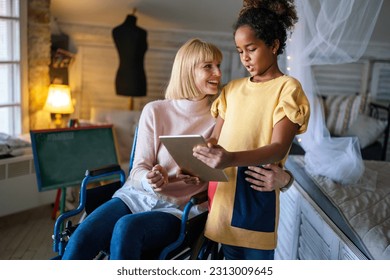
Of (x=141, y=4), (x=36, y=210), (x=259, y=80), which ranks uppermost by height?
(x=141, y=4)

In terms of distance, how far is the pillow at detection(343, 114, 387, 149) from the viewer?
327cm

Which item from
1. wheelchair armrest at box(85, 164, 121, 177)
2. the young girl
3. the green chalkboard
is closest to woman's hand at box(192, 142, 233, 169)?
the young girl

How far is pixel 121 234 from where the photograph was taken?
1.36 m

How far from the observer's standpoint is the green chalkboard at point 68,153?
7.97 feet

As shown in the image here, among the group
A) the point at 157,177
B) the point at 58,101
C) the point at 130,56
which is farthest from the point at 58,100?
the point at 157,177

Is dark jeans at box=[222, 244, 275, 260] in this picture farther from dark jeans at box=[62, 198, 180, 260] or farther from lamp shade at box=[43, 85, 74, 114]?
lamp shade at box=[43, 85, 74, 114]

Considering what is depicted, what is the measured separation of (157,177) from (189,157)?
0.19 metres

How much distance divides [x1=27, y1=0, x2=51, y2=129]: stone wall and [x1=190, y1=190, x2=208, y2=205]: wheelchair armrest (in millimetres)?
1961

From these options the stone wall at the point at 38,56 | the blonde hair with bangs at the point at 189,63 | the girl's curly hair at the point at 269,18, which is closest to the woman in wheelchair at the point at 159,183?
the blonde hair with bangs at the point at 189,63

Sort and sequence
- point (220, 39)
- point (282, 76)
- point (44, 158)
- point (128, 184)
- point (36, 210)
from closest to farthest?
point (282, 76), point (128, 184), point (44, 158), point (36, 210), point (220, 39)

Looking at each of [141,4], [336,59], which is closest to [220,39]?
[141,4]

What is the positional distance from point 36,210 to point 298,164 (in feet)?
5.19
